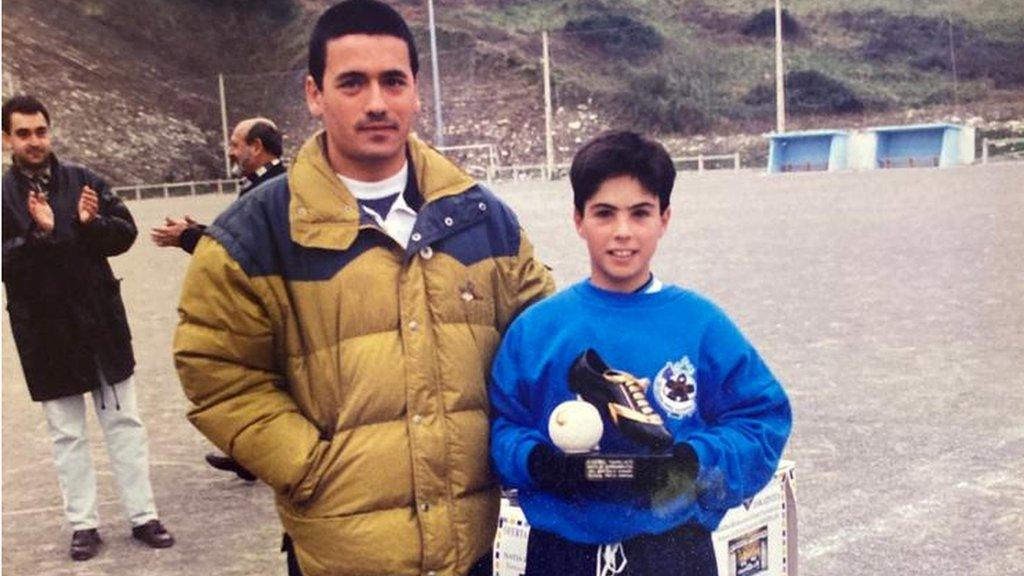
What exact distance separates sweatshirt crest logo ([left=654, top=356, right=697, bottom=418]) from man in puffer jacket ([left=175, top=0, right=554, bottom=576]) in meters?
0.31

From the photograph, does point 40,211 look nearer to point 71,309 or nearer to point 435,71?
point 71,309

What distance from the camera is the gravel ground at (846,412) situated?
3920mm

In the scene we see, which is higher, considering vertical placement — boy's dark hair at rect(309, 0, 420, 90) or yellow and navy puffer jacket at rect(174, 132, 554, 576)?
boy's dark hair at rect(309, 0, 420, 90)

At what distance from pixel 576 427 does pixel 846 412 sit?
382 cm

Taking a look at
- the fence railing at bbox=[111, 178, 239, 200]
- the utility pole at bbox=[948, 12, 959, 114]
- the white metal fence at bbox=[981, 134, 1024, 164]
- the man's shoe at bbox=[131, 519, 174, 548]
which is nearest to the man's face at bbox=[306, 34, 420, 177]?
the man's shoe at bbox=[131, 519, 174, 548]

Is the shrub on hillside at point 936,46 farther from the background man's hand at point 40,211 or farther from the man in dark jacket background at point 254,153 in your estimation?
the background man's hand at point 40,211

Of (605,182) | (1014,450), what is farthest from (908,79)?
(605,182)

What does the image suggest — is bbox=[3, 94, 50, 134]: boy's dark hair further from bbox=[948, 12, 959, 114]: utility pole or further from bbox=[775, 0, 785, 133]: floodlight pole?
bbox=[775, 0, 785, 133]: floodlight pole

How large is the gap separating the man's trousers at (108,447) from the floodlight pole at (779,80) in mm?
33881

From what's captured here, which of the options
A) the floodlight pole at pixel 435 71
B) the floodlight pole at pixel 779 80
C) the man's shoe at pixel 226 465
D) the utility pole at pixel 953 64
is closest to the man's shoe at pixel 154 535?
the man's shoe at pixel 226 465

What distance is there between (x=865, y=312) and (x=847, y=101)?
31.0m

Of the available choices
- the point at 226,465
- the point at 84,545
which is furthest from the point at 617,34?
the point at 84,545

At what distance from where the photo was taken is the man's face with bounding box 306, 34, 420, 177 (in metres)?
1.91

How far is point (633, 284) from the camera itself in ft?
6.61
